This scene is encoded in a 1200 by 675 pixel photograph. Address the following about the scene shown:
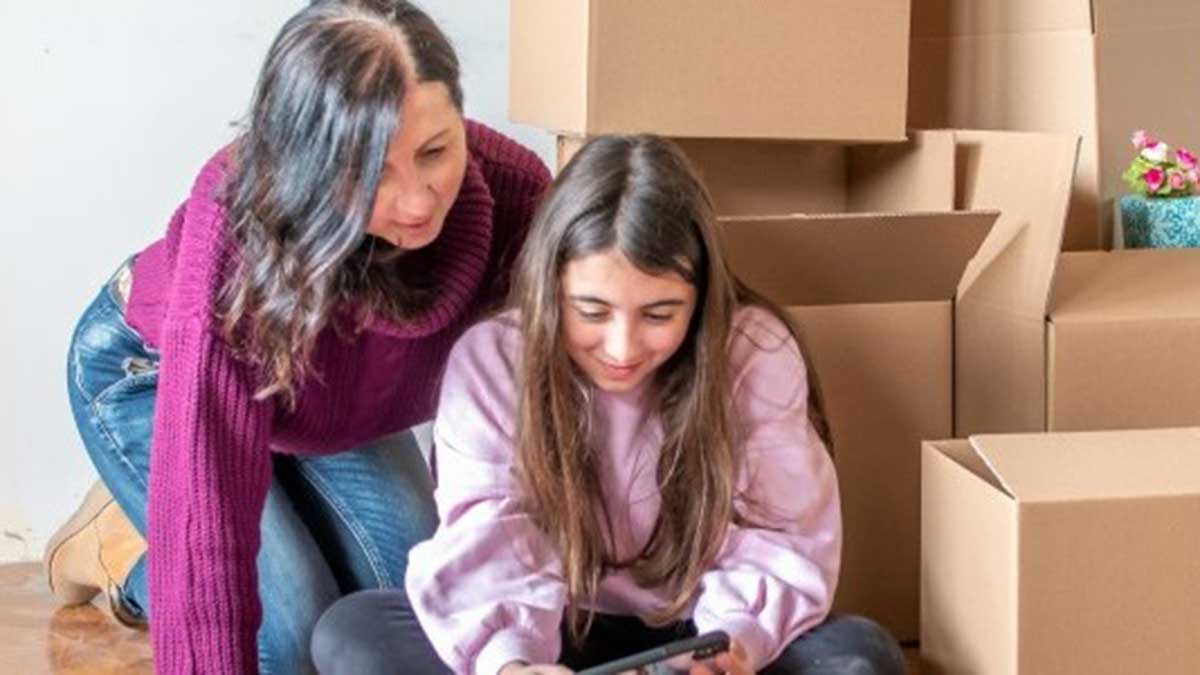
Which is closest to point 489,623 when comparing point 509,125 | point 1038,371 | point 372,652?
point 372,652

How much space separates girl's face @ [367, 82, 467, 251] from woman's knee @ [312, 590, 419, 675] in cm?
27

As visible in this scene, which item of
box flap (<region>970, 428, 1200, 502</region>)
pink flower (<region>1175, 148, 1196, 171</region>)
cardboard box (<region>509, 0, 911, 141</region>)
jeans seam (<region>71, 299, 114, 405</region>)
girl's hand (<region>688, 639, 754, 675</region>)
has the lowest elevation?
girl's hand (<region>688, 639, 754, 675</region>)

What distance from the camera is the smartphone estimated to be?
110 centimetres

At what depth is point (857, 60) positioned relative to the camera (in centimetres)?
146

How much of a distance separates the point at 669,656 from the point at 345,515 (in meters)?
0.45

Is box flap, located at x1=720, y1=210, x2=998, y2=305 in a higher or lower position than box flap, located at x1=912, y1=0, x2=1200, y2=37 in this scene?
lower

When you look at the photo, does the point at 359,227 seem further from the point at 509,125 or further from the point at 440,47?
the point at 509,125

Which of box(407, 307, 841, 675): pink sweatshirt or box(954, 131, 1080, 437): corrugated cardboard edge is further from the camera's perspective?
box(954, 131, 1080, 437): corrugated cardboard edge

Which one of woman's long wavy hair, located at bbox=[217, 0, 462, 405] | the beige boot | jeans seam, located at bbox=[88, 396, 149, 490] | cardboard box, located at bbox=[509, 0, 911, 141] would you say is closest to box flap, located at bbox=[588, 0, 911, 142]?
cardboard box, located at bbox=[509, 0, 911, 141]

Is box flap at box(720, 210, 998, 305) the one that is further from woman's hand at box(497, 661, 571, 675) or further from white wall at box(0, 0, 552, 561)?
white wall at box(0, 0, 552, 561)

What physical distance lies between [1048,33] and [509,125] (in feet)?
1.82

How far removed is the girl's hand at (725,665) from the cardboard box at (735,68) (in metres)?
0.47

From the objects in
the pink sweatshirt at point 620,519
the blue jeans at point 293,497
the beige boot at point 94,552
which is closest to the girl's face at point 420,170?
the pink sweatshirt at point 620,519

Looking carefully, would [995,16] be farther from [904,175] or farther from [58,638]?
[58,638]
